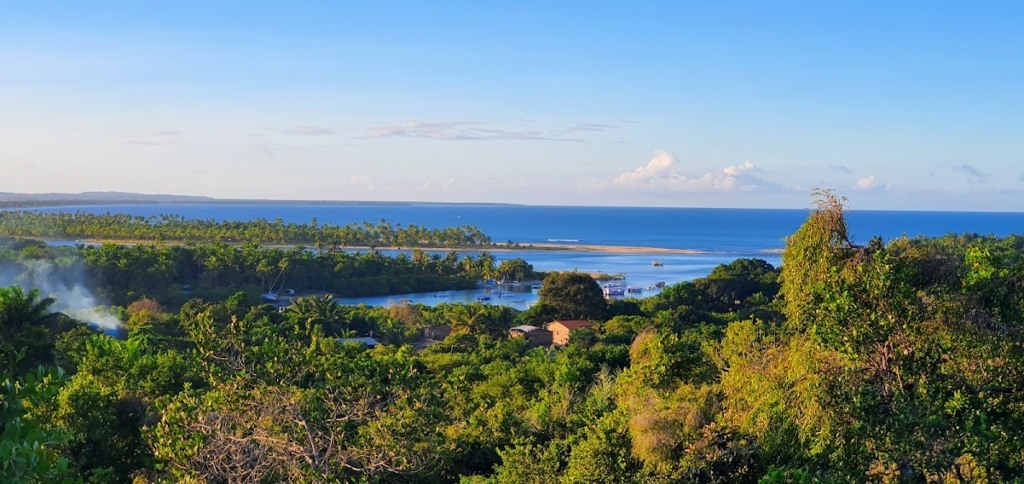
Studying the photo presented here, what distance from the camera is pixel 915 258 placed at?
792cm

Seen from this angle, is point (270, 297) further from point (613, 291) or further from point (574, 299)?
point (613, 291)

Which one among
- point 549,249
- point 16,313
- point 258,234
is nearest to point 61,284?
point 16,313

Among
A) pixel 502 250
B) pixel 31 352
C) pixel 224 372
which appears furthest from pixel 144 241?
pixel 224 372

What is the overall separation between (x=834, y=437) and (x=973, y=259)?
221cm

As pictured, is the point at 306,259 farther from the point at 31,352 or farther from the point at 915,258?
the point at 915,258

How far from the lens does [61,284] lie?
43406 mm

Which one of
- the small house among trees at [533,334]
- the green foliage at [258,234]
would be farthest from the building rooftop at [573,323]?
the green foliage at [258,234]

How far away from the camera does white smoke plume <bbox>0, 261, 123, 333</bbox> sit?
3819 centimetres

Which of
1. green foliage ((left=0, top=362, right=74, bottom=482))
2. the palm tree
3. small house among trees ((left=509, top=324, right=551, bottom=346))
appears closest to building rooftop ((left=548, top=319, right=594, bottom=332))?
small house among trees ((left=509, top=324, right=551, bottom=346))

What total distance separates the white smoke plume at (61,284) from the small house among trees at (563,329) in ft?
60.2

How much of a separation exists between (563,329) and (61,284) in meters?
25.9

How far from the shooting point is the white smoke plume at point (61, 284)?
125 feet

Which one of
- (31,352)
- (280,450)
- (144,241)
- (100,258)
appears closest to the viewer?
(280,450)

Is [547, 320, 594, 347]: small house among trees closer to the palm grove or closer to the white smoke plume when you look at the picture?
the white smoke plume
